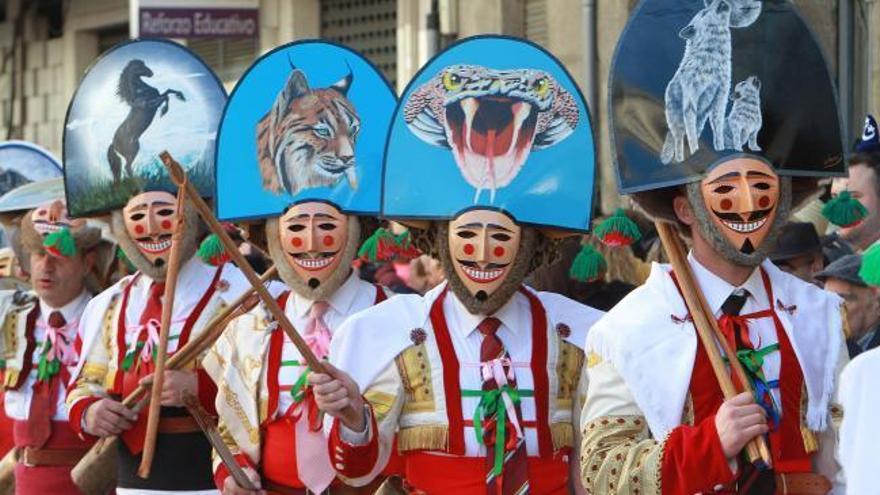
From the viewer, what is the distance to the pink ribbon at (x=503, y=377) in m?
6.12

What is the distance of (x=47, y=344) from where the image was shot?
9117 millimetres

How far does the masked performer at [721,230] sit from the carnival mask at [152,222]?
9.47ft

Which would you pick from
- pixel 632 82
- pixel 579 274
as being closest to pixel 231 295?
pixel 579 274

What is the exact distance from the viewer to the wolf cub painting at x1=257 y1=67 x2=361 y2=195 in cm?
727

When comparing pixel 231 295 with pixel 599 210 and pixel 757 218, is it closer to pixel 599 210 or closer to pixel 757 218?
pixel 757 218

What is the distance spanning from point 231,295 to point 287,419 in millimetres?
1064

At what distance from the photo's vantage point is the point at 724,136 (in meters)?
5.39

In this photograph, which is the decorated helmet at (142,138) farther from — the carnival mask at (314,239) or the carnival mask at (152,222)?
the carnival mask at (314,239)

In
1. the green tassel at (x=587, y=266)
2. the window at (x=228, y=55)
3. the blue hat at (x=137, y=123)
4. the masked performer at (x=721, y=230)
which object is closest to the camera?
the masked performer at (x=721, y=230)

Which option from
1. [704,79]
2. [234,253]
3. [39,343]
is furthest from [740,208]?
[39,343]

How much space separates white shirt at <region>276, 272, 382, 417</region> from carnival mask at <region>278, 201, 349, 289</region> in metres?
0.12

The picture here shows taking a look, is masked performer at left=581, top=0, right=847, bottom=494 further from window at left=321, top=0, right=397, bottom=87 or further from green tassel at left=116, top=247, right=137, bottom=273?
window at left=321, top=0, right=397, bottom=87

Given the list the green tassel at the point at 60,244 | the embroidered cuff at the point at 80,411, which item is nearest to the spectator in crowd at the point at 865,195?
the embroidered cuff at the point at 80,411

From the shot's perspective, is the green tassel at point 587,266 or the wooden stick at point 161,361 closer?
the green tassel at point 587,266
